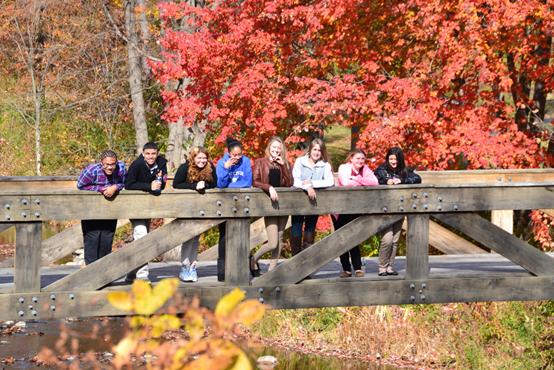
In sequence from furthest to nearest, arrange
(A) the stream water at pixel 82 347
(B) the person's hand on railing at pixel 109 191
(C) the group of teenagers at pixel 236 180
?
(A) the stream water at pixel 82 347 → (C) the group of teenagers at pixel 236 180 → (B) the person's hand on railing at pixel 109 191

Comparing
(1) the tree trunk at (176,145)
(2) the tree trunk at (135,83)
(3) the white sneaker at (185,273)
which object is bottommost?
(3) the white sneaker at (185,273)

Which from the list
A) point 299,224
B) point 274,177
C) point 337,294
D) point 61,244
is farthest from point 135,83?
point 337,294

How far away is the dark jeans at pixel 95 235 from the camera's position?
7.87 meters

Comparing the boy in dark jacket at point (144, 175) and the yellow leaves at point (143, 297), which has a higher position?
the boy in dark jacket at point (144, 175)

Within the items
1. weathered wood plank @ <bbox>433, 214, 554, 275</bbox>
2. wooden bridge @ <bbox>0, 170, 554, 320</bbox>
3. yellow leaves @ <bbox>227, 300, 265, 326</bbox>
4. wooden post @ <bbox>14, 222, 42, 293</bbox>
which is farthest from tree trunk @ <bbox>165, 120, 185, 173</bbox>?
yellow leaves @ <bbox>227, 300, 265, 326</bbox>

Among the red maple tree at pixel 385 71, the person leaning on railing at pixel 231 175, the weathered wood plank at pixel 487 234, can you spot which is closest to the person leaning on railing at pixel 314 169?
the person leaning on railing at pixel 231 175

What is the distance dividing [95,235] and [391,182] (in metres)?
2.48

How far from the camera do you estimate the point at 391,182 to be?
8.52 metres

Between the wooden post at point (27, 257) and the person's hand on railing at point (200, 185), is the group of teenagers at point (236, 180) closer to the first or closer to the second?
the person's hand on railing at point (200, 185)

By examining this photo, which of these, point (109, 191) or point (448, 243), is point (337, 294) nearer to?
point (109, 191)


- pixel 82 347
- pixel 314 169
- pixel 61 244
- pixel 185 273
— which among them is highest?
pixel 314 169

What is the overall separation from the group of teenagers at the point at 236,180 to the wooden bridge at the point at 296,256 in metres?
0.16

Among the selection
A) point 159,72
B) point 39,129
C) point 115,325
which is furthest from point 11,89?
point 115,325

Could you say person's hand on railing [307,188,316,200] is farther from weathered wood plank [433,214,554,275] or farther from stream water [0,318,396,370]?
stream water [0,318,396,370]
